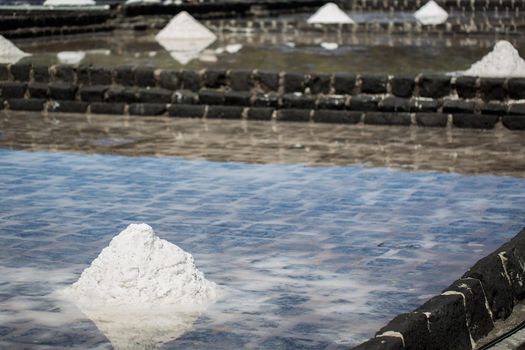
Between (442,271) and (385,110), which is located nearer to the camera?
(442,271)

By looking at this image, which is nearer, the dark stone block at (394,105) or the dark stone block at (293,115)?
the dark stone block at (394,105)

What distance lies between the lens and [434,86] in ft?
40.4

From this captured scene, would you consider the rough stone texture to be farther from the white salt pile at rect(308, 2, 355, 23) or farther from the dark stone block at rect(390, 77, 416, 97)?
the white salt pile at rect(308, 2, 355, 23)

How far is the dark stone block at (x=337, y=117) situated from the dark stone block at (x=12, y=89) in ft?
11.3

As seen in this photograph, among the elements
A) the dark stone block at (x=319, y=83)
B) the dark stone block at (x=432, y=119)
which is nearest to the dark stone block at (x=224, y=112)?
the dark stone block at (x=319, y=83)

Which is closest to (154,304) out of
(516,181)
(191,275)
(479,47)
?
(191,275)

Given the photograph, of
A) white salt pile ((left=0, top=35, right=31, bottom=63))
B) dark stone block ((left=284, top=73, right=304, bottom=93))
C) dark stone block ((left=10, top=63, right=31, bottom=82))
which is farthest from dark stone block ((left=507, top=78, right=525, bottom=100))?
white salt pile ((left=0, top=35, right=31, bottom=63))

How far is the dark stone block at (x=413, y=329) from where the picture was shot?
466cm

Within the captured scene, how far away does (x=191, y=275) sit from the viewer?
5.88m

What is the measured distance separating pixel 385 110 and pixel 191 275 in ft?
21.9

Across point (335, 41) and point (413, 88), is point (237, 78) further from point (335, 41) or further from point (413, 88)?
point (335, 41)

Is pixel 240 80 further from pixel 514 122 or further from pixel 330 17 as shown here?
pixel 330 17

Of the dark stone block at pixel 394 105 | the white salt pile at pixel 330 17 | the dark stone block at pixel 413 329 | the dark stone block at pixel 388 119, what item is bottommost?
the dark stone block at pixel 413 329

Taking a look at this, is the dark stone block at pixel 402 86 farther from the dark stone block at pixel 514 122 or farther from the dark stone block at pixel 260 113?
the dark stone block at pixel 260 113
